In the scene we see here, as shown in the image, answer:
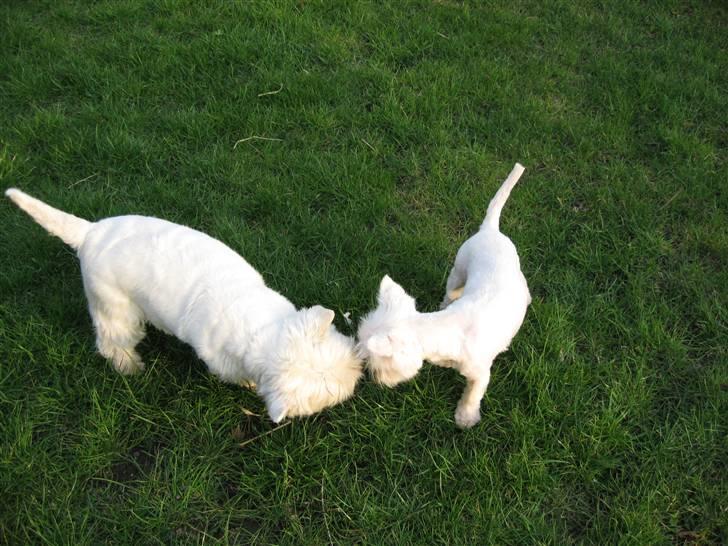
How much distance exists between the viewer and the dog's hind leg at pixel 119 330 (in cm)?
250

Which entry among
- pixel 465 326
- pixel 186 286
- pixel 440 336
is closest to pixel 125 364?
pixel 186 286

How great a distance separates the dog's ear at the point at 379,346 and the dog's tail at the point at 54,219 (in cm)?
Answer: 144

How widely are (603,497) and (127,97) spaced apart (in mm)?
4150

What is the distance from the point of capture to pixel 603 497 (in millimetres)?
2436

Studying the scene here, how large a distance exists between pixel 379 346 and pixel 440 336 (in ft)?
1.04

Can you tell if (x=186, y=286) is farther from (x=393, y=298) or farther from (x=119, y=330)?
(x=393, y=298)

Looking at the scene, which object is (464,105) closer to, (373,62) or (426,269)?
(373,62)

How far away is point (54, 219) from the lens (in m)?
2.39

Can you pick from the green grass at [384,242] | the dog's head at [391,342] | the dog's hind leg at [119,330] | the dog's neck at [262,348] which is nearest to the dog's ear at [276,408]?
the dog's neck at [262,348]

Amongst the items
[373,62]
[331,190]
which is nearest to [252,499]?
[331,190]

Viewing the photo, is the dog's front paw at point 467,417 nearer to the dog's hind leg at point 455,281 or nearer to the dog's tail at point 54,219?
the dog's hind leg at point 455,281

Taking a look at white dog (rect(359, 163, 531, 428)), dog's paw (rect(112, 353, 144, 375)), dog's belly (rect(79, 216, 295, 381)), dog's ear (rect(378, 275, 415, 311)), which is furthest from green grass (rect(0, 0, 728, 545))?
dog's ear (rect(378, 275, 415, 311))

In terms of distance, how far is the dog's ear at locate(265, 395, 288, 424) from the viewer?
2035 mm

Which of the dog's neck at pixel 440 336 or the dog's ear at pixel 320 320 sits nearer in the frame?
the dog's ear at pixel 320 320
